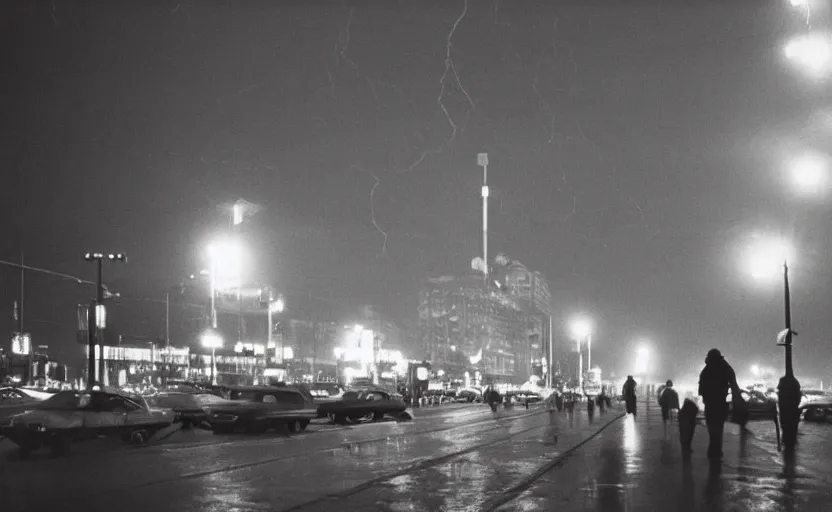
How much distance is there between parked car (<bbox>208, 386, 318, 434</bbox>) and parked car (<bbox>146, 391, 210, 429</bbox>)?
79.4 inches

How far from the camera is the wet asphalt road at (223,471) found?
10305mm

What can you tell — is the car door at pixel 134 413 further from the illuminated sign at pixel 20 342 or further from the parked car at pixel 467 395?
the parked car at pixel 467 395

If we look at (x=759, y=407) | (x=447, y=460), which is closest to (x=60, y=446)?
(x=447, y=460)

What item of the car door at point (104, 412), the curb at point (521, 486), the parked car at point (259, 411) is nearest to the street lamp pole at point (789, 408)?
the curb at point (521, 486)

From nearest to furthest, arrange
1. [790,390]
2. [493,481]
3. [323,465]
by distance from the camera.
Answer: [493,481]
[323,465]
[790,390]

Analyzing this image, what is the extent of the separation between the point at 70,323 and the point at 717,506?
434 ft

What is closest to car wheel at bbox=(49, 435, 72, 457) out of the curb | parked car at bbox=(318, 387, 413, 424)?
the curb

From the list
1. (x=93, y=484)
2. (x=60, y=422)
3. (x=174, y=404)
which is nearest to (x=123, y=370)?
(x=174, y=404)

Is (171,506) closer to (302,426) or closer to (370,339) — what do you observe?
(302,426)

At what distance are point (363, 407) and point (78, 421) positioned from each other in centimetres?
1866

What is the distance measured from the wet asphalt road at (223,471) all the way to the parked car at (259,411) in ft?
14.4

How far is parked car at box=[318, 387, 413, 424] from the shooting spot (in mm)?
36062

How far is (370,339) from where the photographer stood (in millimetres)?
122875

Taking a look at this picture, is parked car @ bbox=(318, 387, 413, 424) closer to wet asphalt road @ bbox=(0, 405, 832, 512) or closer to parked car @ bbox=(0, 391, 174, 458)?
parked car @ bbox=(0, 391, 174, 458)
